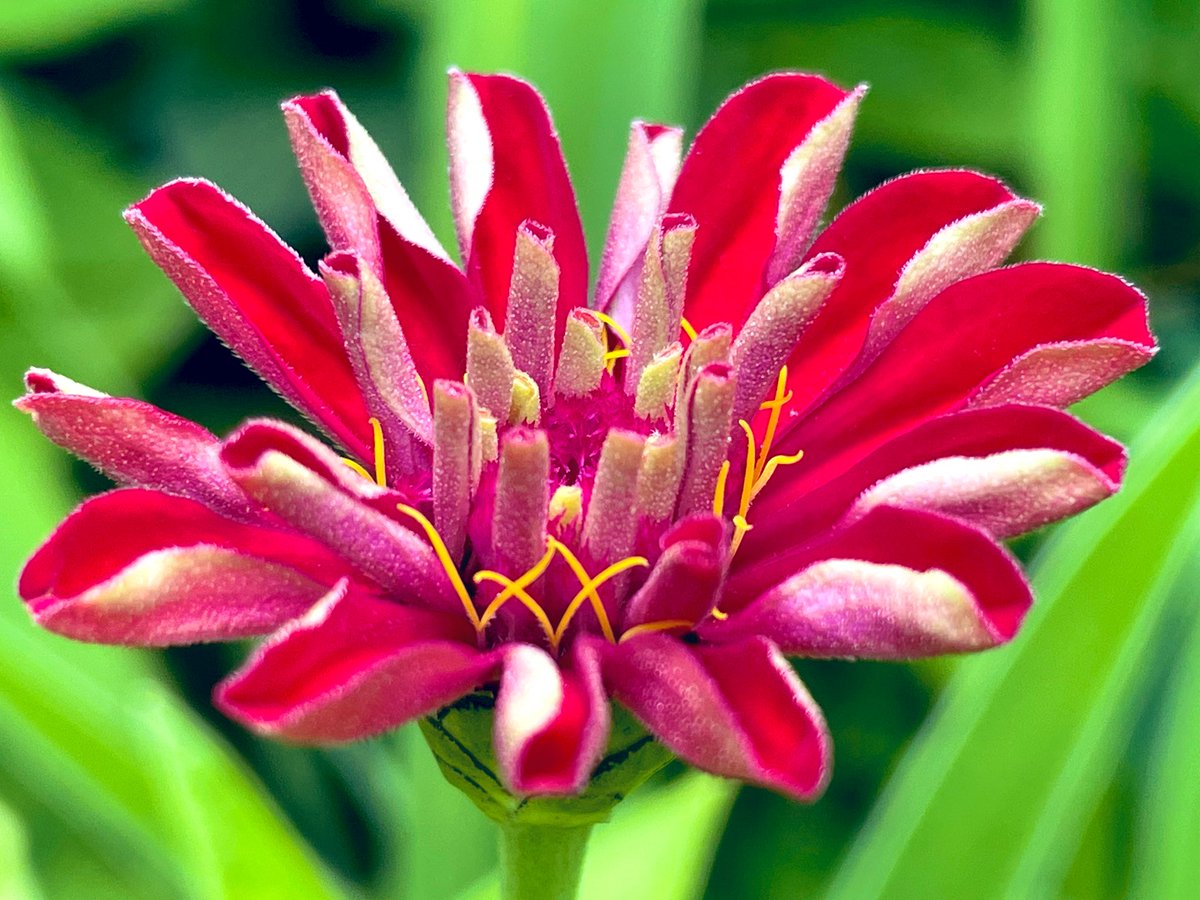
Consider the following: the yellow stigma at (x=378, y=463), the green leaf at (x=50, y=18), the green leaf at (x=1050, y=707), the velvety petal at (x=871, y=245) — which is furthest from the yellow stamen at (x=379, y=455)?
the green leaf at (x=50, y=18)

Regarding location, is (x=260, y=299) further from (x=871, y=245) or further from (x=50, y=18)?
(x=50, y=18)

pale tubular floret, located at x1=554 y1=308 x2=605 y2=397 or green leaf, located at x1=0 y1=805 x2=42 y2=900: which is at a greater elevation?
pale tubular floret, located at x1=554 y1=308 x2=605 y2=397

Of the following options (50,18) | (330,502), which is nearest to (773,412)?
(330,502)

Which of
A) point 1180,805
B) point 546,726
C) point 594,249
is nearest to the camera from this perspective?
point 546,726

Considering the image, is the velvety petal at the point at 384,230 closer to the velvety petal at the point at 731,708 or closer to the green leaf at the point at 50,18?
the velvety petal at the point at 731,708

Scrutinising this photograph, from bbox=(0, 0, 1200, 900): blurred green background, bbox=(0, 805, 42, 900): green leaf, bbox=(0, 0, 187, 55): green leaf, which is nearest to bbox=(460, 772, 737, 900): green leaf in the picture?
bbox=(0, 0, 1200, 900): blurred green background

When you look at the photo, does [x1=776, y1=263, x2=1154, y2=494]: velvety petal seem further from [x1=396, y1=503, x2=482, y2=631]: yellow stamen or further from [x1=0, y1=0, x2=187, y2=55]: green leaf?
[x1=0, y1=0, x2=187, y2=55]: green leaf
